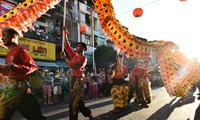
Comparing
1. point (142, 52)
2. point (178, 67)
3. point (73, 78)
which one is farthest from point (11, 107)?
point (178, 67)

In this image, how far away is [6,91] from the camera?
12.4 feet

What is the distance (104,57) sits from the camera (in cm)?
3005

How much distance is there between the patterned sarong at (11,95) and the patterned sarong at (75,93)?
1.57 meters

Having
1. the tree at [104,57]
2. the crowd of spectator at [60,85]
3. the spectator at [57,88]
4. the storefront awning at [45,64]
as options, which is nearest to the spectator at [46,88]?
the crowd of spectator at [60,85]

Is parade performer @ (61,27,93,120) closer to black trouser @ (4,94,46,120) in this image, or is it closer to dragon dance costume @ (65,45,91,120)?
dragon dance costume @ (65,45,91,120)

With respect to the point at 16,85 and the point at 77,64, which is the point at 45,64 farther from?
the point at 16,85

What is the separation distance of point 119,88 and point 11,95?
4.84 meters

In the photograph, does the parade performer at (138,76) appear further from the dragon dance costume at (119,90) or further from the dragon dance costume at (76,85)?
the dragon dance costume at (76,85)

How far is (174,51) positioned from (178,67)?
78cm

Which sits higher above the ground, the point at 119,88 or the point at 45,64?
the point at 45,64

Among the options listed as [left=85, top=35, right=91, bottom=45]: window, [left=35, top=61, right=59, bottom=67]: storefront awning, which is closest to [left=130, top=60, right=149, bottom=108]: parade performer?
[left=35, top=61, right=59, bottom=67]: storefront awning

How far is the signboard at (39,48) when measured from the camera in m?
18.2

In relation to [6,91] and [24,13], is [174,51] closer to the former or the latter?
[24,13]

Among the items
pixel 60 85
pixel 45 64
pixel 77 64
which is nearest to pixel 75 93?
pixel 77 64
